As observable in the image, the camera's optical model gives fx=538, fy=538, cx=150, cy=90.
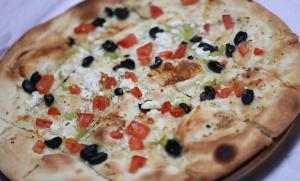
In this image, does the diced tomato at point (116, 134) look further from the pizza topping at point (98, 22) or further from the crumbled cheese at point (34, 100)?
the pizza topping at point (98, 22)

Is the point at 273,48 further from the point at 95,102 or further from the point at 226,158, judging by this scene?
the point at 95,102

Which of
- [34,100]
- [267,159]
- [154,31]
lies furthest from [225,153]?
[34,100]

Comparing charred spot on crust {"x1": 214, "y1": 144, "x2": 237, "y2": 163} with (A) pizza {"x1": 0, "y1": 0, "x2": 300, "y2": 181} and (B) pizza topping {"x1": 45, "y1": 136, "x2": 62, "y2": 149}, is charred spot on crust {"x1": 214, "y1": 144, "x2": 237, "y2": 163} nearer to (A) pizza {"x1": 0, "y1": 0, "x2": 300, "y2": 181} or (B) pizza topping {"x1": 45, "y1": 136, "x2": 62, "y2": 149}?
(A) pizza {"x1": 0, "y1": 0, "x2": 300, "y2": 181}

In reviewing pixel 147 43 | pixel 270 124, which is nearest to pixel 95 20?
pixel 147 43

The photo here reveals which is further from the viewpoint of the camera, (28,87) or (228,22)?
(228,22)

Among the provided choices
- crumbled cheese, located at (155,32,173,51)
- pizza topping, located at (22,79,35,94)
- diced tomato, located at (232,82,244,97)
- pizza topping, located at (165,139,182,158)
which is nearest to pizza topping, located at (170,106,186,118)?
pizza topping, located at (165,139,182,158)

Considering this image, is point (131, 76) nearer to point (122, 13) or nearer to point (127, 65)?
point (127, 65)
